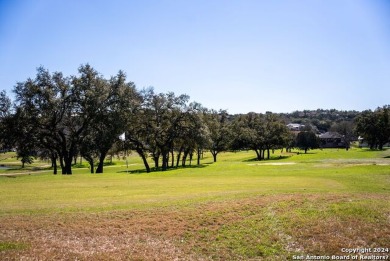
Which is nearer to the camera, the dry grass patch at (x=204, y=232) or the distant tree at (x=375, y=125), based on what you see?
the dry grass patch at (x=204, y=232)

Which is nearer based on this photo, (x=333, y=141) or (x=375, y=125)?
(x=375, y=125)

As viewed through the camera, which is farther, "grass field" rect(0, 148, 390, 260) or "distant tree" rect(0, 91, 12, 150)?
"distant tree" rect(0, 91, 12, 150)

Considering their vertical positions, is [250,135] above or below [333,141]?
above

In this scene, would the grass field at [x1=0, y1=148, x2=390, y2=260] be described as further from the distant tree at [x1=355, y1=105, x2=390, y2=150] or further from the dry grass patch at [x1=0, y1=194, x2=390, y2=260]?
the distant tree at [x1=355, y1=105, x2=390, y2=150]

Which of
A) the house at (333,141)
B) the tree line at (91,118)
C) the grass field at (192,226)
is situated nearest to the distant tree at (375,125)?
the house at (333,141)

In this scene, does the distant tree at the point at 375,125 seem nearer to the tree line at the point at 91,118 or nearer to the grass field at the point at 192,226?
the tree line at the point at 91,118

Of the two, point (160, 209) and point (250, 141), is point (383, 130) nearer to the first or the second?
point (250, 141)

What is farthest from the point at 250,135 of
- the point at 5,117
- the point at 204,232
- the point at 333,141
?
the point at 333,141

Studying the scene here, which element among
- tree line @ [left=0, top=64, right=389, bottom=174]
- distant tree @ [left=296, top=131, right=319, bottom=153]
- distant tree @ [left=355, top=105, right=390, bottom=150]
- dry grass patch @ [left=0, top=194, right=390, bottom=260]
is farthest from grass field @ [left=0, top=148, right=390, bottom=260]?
distant tree @ [left=296, top=131, right=319, bottom=153]

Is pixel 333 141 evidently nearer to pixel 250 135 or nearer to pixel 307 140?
pixel 307 140

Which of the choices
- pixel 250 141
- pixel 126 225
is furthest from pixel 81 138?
pixel 250 141

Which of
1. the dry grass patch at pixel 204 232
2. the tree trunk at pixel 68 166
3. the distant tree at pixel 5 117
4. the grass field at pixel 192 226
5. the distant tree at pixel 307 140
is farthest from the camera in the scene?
the distant tree at pixel 307 140

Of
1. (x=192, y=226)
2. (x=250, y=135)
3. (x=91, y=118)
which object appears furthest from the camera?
(x=250, y=135)

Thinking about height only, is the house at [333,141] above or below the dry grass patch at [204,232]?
above
